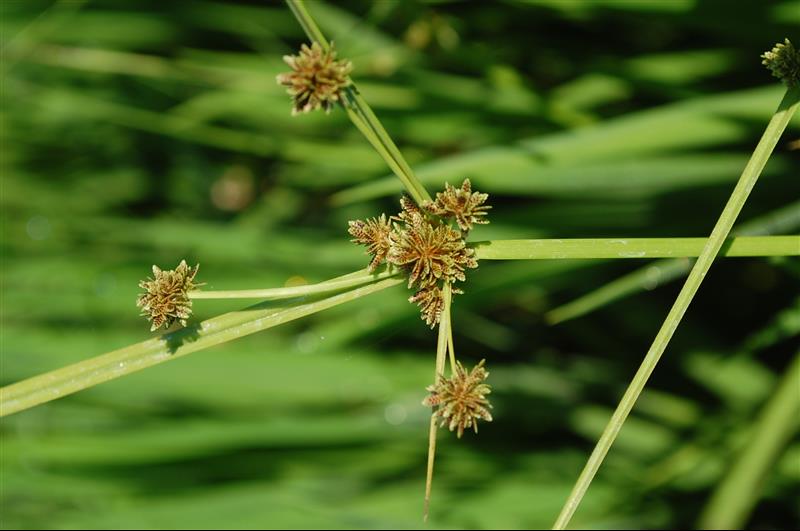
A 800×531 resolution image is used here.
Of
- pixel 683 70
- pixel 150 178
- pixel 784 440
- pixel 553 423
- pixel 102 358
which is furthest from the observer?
pixel 150 178

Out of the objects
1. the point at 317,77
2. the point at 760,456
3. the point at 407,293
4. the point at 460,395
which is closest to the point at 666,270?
the point at 760,456

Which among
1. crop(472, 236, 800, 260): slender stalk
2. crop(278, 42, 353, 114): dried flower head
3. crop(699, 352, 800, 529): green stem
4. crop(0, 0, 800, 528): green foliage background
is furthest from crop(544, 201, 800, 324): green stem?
crop(278, 42, 353, 114): dried flower head

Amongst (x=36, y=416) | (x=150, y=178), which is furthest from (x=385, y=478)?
(x=150, y=178)

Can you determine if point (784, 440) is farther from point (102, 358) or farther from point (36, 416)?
point (36, 416)

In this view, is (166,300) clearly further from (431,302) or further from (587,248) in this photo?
(587,248)

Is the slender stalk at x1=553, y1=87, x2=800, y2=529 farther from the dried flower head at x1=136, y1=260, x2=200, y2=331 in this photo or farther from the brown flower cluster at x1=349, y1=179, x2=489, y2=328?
the dried flower head at x1=136, y1=260, x2=200, y2=331
